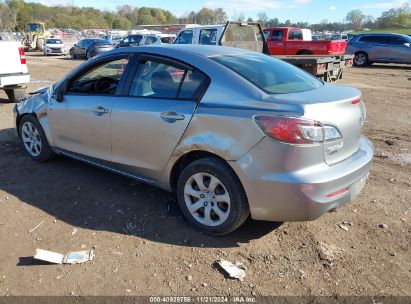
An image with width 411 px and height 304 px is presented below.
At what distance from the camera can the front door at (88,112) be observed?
421 centimetres

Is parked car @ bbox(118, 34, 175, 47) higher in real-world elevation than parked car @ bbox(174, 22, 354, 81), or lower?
lower

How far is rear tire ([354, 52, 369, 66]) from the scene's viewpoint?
853 inches

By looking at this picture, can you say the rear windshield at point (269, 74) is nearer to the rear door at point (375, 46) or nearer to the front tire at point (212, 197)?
the front tire at point (212, 197)

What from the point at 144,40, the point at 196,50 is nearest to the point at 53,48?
the point at 144,40

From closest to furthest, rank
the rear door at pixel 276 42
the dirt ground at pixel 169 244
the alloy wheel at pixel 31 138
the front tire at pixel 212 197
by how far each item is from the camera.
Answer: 1. the dirt ground at pixel 169 244
2. the front tire at pixel 212 197
3. the alloy wheel at pixel 31 138
4. the rear door at pixel 276 42

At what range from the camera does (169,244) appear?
3477 millimetres

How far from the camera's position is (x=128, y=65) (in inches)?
161

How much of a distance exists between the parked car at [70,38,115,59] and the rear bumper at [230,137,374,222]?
2467cm

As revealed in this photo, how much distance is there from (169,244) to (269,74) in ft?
5.86

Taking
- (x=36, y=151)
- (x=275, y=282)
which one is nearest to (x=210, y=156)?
(x=275, y=282)

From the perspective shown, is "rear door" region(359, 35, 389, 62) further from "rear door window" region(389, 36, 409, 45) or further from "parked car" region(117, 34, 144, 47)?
"parked car" region(117, 34, 144, 47)

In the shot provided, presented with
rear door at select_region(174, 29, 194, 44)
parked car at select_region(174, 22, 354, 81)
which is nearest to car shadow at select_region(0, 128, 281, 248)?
parked car at select_region(174, 22, 354, 81)

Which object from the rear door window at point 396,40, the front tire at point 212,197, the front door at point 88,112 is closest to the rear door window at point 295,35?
the rear door window at point 396,40

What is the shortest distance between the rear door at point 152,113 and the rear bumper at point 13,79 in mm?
6350
